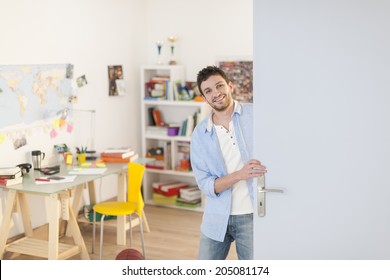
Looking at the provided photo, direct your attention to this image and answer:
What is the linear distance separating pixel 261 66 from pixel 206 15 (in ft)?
11.6

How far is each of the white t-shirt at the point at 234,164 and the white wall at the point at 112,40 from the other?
2.34 meters

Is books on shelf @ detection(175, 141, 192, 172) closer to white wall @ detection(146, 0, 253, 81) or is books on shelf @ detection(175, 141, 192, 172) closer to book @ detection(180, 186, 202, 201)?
book @ detection(180, 186, 202, 201)

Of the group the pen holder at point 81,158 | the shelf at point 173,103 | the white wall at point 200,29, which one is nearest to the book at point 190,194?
the shelf at point 173,103

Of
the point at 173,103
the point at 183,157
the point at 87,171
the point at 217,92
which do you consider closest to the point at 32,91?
the point at 87,171

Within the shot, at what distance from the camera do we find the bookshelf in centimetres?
600

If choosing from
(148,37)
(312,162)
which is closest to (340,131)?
(312,162)

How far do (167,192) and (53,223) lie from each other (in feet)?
6.58

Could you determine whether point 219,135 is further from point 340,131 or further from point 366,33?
point 366,33

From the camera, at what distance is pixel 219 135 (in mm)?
2912

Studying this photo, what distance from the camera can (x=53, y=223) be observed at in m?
4.16

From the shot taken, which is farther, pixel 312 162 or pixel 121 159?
pixel 121 159

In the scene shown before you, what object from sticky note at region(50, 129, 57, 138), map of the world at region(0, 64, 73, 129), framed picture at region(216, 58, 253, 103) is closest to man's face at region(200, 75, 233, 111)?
map of the world at region(0, 64, 73, 129)

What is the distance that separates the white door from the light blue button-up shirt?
25cm

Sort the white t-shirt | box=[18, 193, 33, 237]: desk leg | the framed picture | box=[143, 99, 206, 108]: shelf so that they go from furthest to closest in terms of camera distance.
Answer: box=[143, 99, 206, 108]: shelf < the framed picture < box=[18, 193, 33, 237]: desk leg < the white t-shirt
